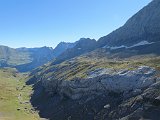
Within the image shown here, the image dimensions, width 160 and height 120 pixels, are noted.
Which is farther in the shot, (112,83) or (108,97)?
(112,83)

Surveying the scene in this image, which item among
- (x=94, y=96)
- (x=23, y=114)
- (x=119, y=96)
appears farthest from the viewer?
(x=23, y=114)

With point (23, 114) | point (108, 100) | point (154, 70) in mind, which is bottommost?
point (23, 114)

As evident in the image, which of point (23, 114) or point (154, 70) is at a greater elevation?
point (154, 70)

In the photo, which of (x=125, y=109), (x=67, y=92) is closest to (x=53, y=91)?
(x=67, y=92)

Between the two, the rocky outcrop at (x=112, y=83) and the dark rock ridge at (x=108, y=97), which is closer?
the dark rock ridge at (x=108, y=97)

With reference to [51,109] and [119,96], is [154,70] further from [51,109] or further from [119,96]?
[51,109]

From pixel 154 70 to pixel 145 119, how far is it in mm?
39005

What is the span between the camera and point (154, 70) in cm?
11219

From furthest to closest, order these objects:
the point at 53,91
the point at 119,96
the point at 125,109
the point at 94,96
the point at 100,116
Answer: the point at 53,91, the point at 94,96, the point at 119,96, the point at 100,116, the point at 125,109

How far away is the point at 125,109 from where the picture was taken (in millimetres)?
92000

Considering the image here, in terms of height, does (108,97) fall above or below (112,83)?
below

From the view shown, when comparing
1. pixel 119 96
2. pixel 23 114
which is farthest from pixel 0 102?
pixel 119 96

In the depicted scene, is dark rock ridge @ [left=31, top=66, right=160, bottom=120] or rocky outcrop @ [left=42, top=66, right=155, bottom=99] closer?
dark rock ridge @ [left=31, top=66, right=160, bottom=120]

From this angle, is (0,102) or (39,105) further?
(0,102)
